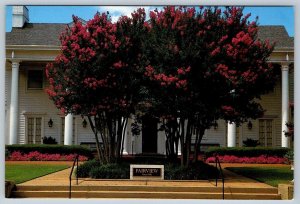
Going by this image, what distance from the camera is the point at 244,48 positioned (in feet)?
51.8

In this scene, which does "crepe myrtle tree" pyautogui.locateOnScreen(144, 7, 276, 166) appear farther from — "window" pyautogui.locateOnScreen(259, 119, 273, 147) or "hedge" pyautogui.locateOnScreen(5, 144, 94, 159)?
"hedge" pyautogui.locateOnScreen(5, 144, 94, 159)

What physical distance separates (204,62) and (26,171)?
722 cm

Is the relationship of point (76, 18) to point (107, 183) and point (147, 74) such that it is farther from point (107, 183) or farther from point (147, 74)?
point (107, 183)

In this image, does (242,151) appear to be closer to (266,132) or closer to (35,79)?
(266,132)

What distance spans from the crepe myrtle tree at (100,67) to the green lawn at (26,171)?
235 cm

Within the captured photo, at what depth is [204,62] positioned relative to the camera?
15.5 meters

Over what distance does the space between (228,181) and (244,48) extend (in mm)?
4039

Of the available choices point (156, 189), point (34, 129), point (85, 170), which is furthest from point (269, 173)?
point (34, 129)

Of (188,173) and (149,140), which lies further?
(149,140)

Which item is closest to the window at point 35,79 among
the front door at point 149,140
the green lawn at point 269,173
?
the front door at point 149,140

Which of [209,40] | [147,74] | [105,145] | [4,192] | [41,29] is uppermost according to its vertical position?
[41,29]

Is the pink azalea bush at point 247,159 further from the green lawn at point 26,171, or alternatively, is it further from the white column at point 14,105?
the white column at point 14,105

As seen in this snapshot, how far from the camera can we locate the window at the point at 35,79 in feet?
79.5

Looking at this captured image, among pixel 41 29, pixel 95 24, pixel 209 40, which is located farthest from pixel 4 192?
pixel 41 29
